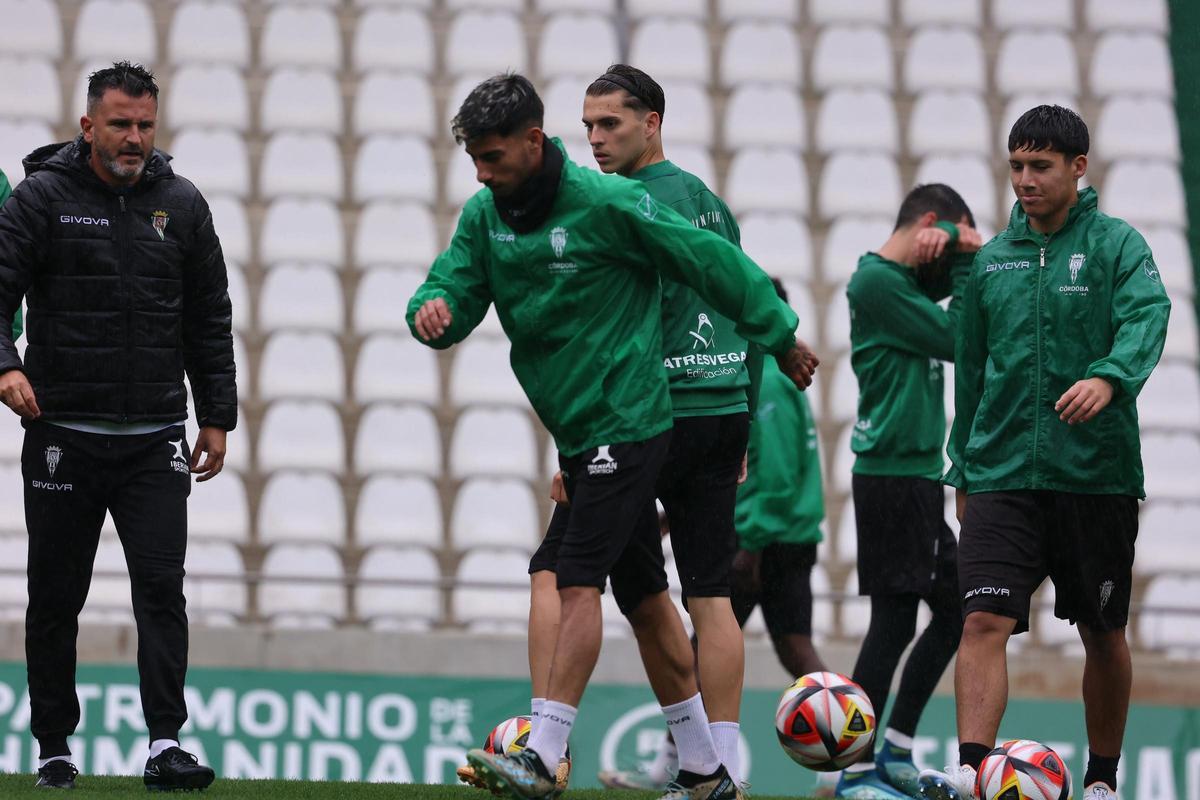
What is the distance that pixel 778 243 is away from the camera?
13.7 meters

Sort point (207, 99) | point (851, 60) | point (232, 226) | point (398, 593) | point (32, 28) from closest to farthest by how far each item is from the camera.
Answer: point (398, 593)
point (232, 226)
point (207, 99)
point (32, 28)
point (851, 60)

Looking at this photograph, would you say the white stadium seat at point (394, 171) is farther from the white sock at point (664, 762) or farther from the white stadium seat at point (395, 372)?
the white sock at point (664, 762)

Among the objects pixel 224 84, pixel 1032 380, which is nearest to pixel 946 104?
pixel 224 84

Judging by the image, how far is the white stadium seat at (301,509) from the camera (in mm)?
11562

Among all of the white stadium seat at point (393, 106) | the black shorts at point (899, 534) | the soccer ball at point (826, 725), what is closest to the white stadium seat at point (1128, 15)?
the white stadium seat at point (393, 106)

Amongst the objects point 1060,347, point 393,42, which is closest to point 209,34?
point 393,42

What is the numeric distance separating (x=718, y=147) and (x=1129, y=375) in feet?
32.3

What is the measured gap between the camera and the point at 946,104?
49.8ft

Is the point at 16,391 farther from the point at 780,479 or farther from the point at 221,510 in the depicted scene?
the point at 221,510

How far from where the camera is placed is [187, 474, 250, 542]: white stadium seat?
1156 cm

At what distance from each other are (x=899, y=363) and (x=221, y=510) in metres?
5.85

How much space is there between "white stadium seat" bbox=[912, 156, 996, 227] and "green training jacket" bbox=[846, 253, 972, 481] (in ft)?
23.0

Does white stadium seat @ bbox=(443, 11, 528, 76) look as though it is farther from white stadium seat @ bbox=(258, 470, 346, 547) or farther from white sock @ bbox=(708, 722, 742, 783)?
white sock @ bbox=(708, 722, 742, 783)

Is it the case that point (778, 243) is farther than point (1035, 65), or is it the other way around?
point (1035, 65)
